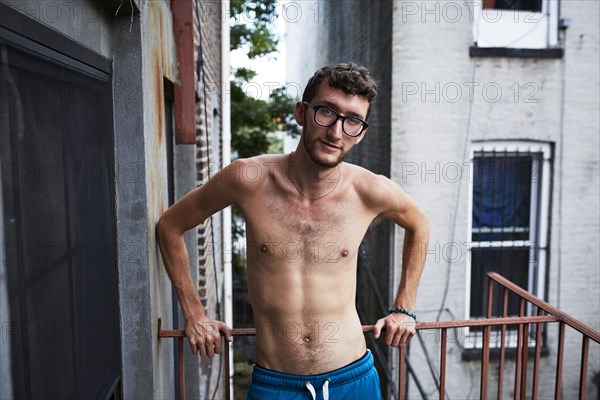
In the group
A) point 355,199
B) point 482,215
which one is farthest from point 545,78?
point 355,199

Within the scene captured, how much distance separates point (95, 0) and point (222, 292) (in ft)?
16.6

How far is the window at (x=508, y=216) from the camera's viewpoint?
5770 millimetres

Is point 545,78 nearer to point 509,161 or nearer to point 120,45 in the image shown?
point 509,161

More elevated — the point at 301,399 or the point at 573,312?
the point at 301,399

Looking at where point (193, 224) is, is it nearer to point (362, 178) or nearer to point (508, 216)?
point (362, 178)

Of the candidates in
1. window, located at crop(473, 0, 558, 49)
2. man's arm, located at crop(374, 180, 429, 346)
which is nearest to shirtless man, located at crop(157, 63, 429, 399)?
man's arm, located at crop(374, 180, 429, 346)

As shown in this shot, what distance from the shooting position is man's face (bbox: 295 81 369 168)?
2146 millimetres

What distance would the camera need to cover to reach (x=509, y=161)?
573 centimetres

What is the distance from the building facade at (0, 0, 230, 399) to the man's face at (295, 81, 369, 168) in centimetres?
70

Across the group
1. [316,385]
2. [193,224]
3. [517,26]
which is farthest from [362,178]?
[517,26]

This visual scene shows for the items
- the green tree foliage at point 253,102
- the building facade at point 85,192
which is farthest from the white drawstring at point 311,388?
the green tree foliage at point 253,102

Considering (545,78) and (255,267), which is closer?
(255,267)

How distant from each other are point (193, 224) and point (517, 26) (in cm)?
483

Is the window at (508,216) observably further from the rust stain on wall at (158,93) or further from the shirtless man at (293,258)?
the rust stain on wall at (158,93)
